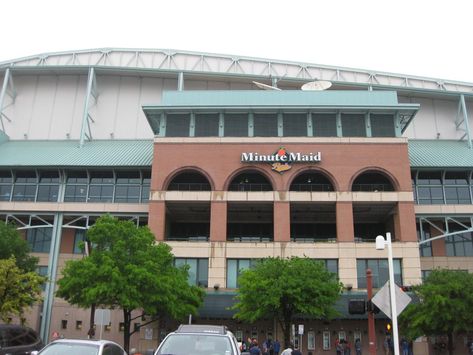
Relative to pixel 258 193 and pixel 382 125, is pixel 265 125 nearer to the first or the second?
pixel 258 193

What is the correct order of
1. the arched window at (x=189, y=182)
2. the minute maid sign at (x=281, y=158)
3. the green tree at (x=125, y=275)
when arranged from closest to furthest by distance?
1. the green tree at (x=125, y=275)
2. the minute maid sign at (x=281, y=158)
3. the arched window at (x=189, y=182)

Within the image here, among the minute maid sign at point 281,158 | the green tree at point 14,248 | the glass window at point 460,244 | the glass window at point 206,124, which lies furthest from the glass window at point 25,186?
the glass window at point 460,244

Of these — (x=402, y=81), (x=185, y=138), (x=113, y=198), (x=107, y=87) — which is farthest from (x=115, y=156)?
(x=402, y=81)

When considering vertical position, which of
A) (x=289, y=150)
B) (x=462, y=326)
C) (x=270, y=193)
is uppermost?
(x=289, y=150)

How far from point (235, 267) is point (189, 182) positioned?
29.3 ft

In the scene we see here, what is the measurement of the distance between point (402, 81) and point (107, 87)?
3403 cm

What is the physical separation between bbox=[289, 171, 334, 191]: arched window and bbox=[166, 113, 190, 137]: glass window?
10221mm

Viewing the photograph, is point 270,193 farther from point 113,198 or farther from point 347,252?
point 113,198

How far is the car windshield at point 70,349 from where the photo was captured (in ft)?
32.9

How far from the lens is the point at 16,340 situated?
696 inches

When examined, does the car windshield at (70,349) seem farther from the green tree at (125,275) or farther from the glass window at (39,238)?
the glass window at (39,238)

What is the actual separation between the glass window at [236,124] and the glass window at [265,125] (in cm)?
84

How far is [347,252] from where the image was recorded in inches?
1455

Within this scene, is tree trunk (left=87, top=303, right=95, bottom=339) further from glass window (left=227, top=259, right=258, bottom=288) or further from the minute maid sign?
the minute maid sign
